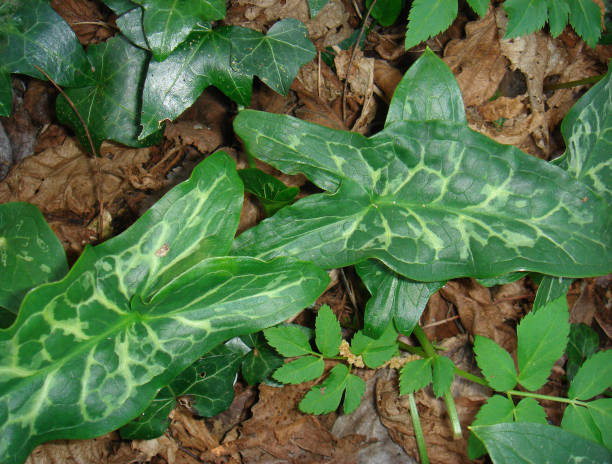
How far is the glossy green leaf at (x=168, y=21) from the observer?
56.4 inches

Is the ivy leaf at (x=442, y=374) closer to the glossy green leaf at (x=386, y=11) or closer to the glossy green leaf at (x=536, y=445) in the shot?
the glossy green leaf at (x=536, y=445)

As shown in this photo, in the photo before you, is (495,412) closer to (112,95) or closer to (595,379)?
(595,379)

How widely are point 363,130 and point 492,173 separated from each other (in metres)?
0.71

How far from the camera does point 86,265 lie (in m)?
1.09

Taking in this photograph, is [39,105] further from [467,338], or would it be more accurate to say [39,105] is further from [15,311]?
[467,338]

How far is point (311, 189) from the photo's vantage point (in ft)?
5.93

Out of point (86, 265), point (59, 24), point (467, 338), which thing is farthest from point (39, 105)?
point (467, 338)

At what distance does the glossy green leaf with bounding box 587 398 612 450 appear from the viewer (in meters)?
1.37

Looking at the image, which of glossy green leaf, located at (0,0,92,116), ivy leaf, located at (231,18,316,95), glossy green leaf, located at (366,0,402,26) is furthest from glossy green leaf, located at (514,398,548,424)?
glossy green leaf, located at (0,0,92,116)

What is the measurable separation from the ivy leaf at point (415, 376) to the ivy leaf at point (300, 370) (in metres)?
0.27

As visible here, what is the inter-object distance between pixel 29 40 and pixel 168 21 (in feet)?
1.58

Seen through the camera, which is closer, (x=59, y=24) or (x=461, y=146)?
(x=461, y=146)

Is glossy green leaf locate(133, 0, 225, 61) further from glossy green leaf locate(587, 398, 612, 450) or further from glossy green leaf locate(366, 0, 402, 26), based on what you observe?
glossy green leaf locate(587, 398, 612, 450)

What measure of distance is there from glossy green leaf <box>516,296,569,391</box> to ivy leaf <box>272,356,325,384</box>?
2.02 ft
